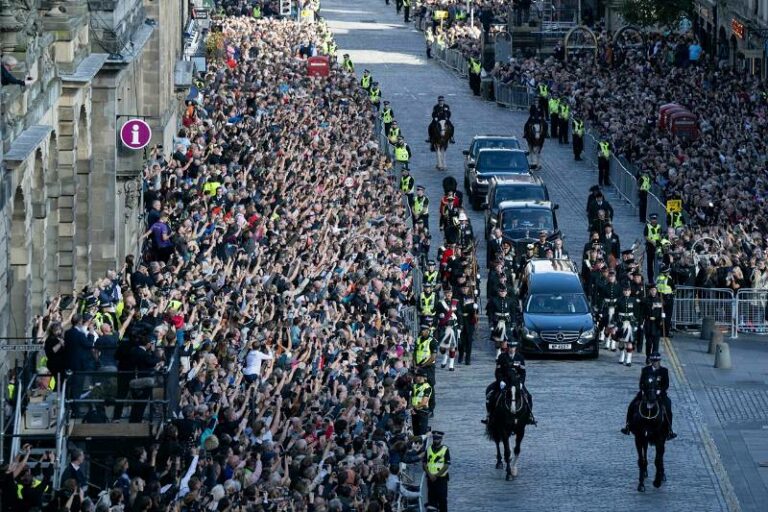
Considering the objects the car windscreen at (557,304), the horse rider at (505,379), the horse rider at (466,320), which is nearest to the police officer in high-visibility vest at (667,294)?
the car windscreen at (557,304)

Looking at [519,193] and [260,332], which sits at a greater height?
[260,332]

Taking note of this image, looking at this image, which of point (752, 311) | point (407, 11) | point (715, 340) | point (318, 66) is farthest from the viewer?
point (407, 11)

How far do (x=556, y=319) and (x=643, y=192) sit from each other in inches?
582

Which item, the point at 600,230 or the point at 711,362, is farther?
the point at 600,230

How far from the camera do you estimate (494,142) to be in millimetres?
65000

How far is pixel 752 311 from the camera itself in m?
48.4

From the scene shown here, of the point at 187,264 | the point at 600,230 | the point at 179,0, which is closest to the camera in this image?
the point at 187,264

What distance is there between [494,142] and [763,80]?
15253mm

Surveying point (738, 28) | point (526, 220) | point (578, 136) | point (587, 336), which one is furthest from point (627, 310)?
point (738, 28)

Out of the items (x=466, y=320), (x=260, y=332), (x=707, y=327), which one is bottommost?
(x=707, y=327)

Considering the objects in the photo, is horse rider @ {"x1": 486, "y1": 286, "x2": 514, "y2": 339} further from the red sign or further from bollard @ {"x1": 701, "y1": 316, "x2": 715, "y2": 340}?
the red sign

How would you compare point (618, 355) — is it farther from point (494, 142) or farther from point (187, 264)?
point (494, 142)

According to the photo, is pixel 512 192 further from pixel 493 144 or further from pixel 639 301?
pixel 639 301

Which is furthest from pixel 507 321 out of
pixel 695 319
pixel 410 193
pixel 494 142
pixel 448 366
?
pixel 494 142
